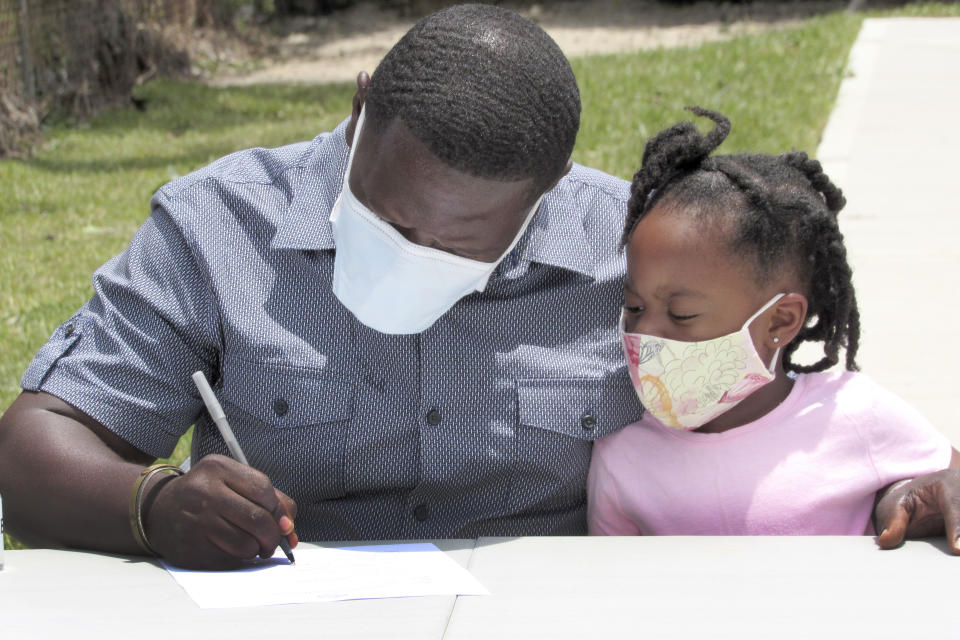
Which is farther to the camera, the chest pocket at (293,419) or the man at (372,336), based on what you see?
the chest pocket at (293,419)

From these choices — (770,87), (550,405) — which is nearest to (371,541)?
(550,405)

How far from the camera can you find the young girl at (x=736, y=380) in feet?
6.84

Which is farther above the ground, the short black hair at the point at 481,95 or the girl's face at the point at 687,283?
the short black hair at the point at 481,95

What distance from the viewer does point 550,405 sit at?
211 centimetres

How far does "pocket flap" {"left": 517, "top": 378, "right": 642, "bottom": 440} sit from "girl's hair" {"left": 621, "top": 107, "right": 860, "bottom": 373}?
29 cm

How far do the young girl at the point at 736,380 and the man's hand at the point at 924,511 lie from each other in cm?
14

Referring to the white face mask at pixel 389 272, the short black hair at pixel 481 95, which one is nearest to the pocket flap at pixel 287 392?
the white face mask at pixel 389 272

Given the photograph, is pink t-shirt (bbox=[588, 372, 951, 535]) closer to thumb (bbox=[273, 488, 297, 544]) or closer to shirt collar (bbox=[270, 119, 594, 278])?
shirt collar (bbox=[270, 119, 594, 278])

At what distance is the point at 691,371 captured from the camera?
2.11 meters

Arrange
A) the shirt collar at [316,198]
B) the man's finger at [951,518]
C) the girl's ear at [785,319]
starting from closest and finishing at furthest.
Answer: the man's finger at [951,518], the shirt collar at [316,198], the girl's ear at [785,319]

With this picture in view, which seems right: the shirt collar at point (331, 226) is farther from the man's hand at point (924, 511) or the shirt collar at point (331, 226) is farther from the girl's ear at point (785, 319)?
the man's hand at point (924, 511)

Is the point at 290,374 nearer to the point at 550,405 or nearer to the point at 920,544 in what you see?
the point at 550,405

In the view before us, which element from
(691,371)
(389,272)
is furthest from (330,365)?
(691,371)

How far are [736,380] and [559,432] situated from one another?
1.11 feet
